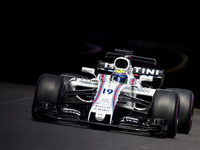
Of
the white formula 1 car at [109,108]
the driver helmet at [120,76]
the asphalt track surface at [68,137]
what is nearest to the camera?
the asphalt track surface at [68,137]

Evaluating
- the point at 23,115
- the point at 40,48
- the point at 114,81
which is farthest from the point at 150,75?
the point at 40,48

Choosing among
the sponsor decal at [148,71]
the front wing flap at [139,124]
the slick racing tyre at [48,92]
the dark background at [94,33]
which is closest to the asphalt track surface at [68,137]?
the front wing flap at [139,124]

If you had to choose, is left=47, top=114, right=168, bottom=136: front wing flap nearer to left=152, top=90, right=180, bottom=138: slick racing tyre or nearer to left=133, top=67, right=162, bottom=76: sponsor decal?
left=152, top=90, right=180, bottom=138: slick racing tyre

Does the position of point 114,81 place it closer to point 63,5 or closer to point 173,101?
point 173,101

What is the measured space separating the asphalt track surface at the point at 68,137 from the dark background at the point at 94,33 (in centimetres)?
1707

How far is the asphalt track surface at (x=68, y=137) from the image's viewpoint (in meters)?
7.54

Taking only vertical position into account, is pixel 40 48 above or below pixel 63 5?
below

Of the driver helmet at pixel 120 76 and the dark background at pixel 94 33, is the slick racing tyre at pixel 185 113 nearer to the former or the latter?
the driver helmet at pixel 120 76

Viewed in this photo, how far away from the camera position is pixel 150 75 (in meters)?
12.2

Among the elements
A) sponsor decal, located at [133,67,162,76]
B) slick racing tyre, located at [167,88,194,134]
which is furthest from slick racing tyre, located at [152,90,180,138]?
sponsor decal, located at [133,67,162,76]

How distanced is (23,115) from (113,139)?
2.87 m

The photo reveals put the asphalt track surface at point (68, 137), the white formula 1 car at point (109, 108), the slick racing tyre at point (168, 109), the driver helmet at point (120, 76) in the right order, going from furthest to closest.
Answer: the driver helmet at point (120, 76) → the slick racing tyre at point (168, 109) → the white formula 1 car at point (109, 108) → the asphalt track surface at point (68, 137)

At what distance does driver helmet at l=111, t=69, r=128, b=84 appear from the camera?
11734 millimetres

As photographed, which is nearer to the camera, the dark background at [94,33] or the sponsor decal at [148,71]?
the sponsor decal at [148,71]
